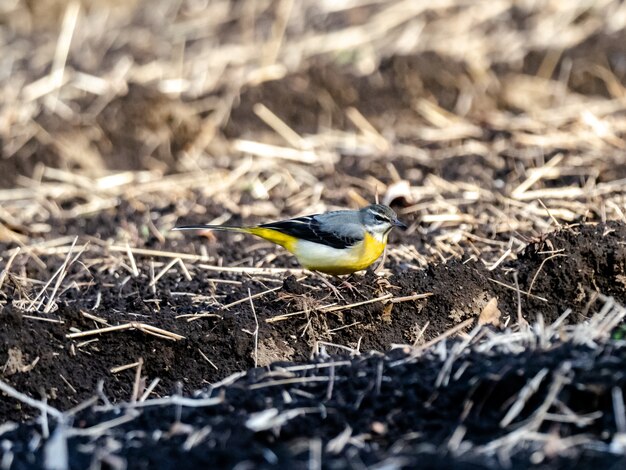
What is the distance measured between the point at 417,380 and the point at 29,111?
318 inches

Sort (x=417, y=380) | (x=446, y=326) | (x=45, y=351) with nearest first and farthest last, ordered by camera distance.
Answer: (x=417, y=380) → (x=45, y=351) → (x=446, y=326)

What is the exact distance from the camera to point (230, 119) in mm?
12148

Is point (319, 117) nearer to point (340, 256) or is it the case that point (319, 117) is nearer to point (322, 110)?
point (322, 110)

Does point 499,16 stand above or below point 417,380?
below

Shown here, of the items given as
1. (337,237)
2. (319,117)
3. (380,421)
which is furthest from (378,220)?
(319,117)

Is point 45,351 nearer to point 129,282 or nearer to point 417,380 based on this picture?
point 129,282

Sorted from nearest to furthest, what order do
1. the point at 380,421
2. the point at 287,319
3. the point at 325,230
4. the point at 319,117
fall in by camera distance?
the point at 380,421, the point at 287,319, the point at 325,230, the point at 319,117

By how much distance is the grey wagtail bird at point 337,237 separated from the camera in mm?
7285

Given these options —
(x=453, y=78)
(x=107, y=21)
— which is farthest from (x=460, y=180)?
(x=107, y=21)

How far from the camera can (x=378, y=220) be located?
296 inches

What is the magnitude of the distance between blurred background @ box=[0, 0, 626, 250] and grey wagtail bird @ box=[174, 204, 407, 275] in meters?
1.49

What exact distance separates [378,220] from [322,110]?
5.04m

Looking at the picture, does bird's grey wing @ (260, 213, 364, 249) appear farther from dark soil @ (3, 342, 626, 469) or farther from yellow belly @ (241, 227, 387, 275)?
dark soil @ (3, 342, 626, 469)

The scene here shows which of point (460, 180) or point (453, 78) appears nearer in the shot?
point (460, 180)
